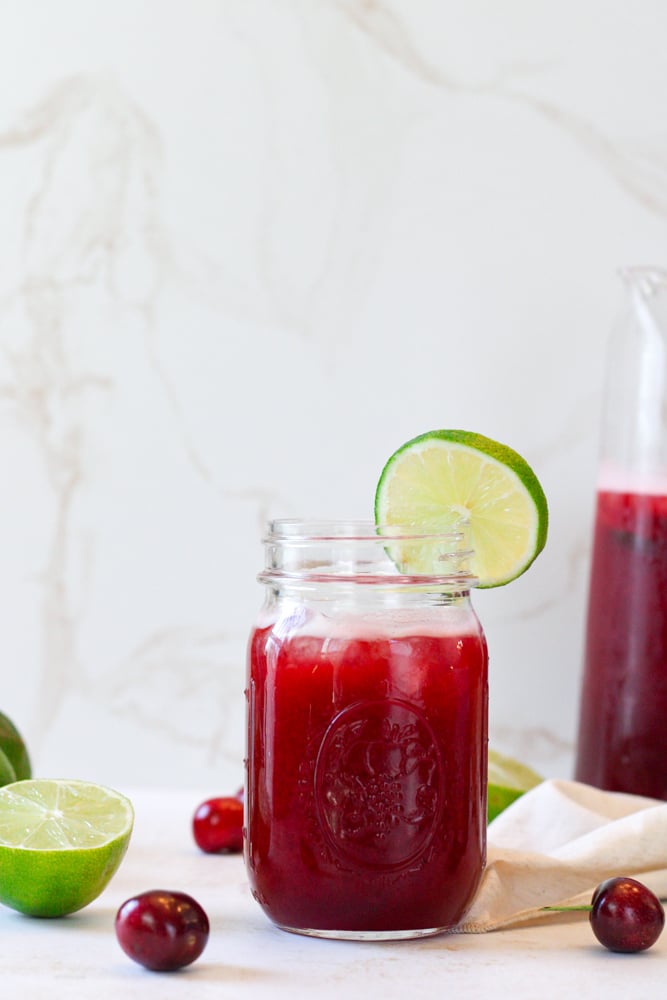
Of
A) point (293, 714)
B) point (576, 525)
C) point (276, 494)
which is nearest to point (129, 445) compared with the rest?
point (276, 494)

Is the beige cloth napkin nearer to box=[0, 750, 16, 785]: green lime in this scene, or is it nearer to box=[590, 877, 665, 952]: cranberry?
box=[590, 877, 665, 952]: cranberry

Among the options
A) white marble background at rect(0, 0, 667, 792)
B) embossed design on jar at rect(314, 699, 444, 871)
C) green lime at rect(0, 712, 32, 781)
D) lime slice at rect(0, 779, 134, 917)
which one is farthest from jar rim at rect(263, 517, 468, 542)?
white marble background at rect(0, 0, 667, 792)

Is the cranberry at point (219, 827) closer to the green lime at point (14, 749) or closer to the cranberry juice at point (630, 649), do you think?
the green lime at point (14, 749)

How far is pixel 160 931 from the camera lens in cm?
78

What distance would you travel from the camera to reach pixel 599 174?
1.52 meters

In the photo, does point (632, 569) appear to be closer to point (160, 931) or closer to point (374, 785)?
point (374, 785)

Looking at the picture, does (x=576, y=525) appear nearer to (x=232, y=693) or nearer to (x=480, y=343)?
(x=480, y=343)

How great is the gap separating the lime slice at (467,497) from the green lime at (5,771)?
398 millimetres

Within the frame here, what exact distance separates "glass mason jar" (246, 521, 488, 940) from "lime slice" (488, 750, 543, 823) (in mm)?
336

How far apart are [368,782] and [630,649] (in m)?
0.55

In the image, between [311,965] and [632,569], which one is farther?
[632,569]

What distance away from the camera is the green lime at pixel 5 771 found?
1.03 metres

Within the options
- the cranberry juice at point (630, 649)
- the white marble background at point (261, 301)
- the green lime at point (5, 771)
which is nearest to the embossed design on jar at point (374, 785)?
the green lime at point (5, 771)

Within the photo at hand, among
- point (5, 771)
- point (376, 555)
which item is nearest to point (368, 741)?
point (376, 555)
